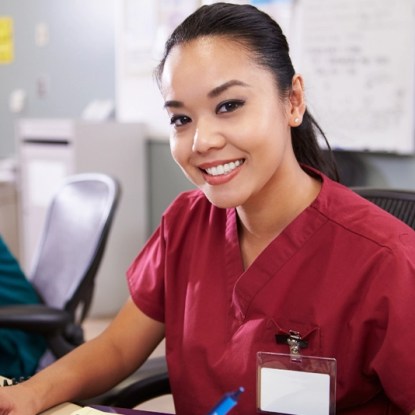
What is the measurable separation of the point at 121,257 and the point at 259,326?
2.61 metres

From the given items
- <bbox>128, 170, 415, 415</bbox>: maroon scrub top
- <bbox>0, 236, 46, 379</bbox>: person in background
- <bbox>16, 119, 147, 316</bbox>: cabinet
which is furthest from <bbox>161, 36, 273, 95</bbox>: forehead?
<bbox>16, 119, 147, 316</bbox>: cabinet

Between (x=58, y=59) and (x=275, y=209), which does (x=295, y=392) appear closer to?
(x=275, y=209)

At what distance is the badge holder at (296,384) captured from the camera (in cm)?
89

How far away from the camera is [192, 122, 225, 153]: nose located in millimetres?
944

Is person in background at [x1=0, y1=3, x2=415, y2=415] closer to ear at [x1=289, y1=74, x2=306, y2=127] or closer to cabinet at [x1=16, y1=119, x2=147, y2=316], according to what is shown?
ear at [x1=289, y1=74, x2=306, y2=127]

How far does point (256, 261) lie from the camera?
101 centimetres

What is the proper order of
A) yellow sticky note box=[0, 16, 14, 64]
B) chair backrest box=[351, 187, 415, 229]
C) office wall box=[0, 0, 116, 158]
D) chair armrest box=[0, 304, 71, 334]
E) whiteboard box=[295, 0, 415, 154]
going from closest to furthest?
chair backrest box=[351, 187, 415, 229] → chair armrest box=[0, 304, 71, 334] → whiteboard box=[295, 0, 415, 154] → office wall box=[0, 0, 116, 158] → yellow sticky note box=[0, 16, 14, 64]

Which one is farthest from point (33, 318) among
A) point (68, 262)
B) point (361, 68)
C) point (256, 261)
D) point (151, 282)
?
point (361, 68)

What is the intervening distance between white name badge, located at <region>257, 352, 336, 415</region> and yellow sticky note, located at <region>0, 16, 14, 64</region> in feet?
13.0

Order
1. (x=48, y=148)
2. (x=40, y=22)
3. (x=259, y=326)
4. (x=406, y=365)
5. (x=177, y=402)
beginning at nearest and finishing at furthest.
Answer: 1. (x=406, y=365)
2. (x=259, y=326)
3. (x=177, y=402)
4. (x=48, y=148)
5. (x=40, y=22)

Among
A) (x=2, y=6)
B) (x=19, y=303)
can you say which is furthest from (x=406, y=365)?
(x=2, y=6)

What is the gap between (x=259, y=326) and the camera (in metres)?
0.98

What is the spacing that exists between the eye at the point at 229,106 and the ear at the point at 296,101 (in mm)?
130

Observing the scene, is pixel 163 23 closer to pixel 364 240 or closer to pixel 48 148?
pixel 48 148
